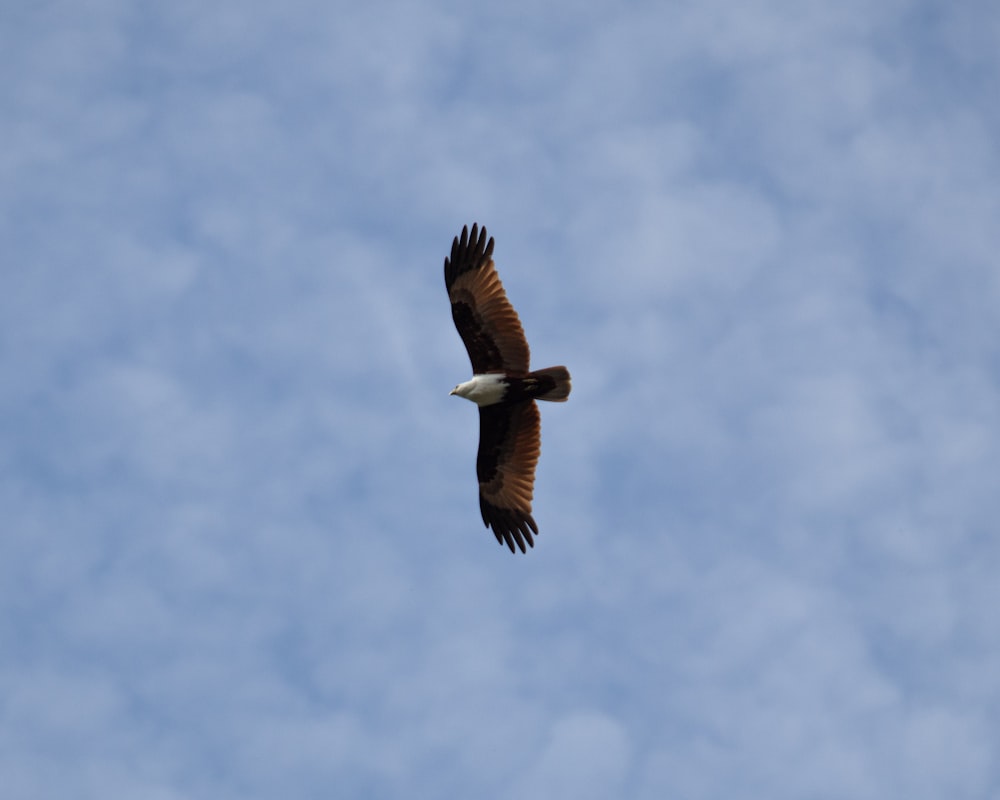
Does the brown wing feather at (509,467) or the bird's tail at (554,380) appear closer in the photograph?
the bird's tail at (554,380)

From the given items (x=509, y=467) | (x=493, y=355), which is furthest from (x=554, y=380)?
(x=509, y=467)

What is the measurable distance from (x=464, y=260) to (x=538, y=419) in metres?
2.83

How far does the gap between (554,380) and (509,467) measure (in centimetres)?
220

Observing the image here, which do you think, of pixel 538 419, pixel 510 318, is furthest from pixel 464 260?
pixel 538 419

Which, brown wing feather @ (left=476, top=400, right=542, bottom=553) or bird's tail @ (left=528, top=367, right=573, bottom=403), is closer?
bird's tail @ (left=528, top=367, right=573, bottom=403)

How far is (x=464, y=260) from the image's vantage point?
2364cm

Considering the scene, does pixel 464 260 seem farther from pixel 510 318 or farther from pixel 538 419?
pixel 538 419

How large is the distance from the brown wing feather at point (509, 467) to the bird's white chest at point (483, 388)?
1.17 ft

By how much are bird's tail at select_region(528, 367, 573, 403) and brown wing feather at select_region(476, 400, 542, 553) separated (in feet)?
2.52

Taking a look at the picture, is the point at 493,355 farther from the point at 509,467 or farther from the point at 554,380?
the point at 509,467

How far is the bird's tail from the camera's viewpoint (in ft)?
75.8

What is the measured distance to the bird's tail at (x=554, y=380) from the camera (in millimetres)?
23094

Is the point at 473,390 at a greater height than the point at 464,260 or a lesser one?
lesser

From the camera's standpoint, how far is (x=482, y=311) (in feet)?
76.9
